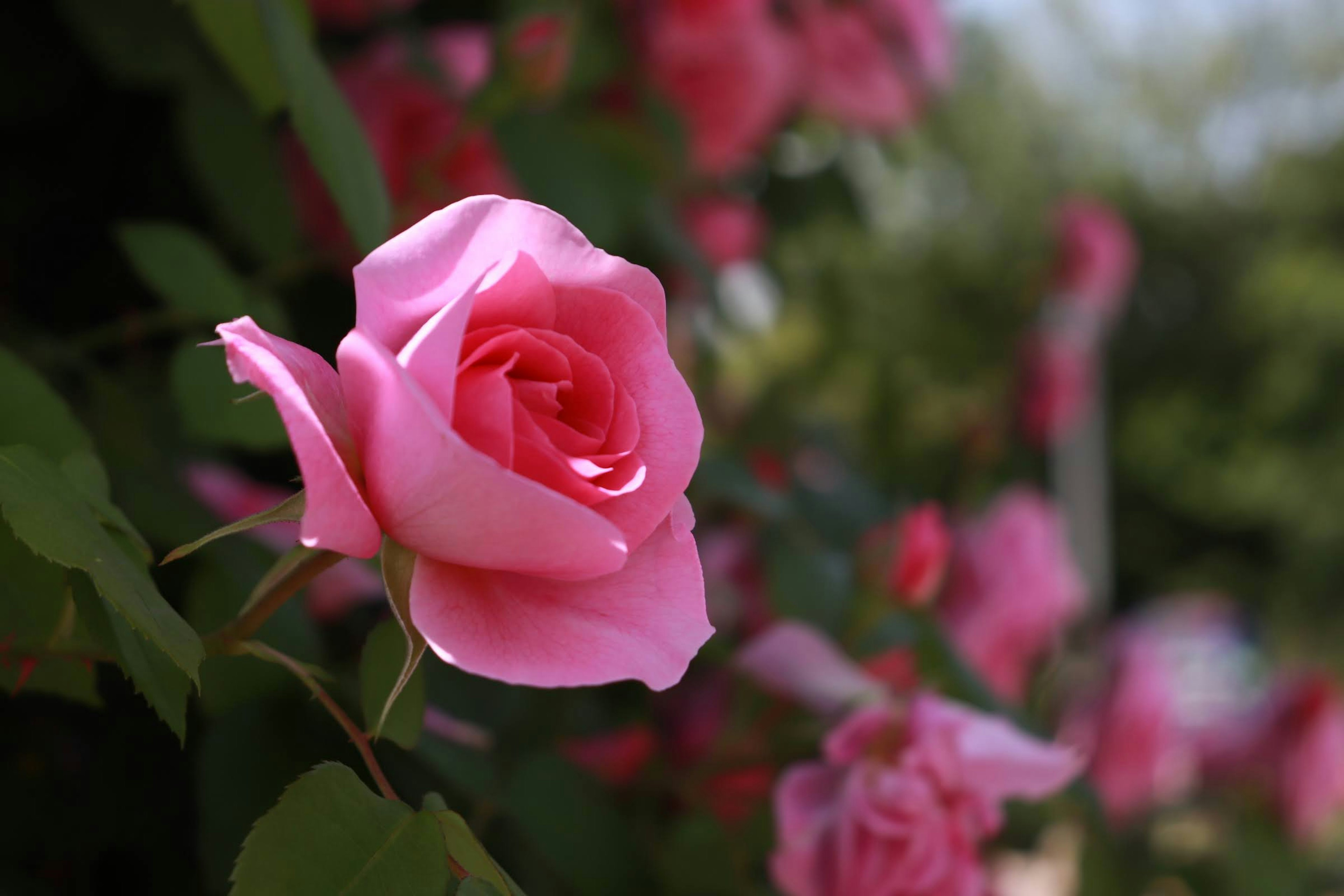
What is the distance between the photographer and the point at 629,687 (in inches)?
28.1

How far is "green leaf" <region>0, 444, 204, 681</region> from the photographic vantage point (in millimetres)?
198

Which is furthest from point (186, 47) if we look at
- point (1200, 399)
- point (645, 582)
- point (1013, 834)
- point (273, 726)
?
point (1200, 399)

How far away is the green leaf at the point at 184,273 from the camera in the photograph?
0.37 meters

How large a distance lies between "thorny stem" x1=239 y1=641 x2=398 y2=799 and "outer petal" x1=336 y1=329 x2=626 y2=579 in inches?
1.7

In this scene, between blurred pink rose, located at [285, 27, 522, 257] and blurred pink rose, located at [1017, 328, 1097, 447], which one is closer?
blurred pink rose, located at [285, 27, 522, 257]

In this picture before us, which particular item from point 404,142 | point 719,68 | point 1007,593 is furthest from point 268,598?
point 1007,593

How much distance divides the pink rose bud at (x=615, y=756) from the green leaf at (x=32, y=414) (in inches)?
12.2

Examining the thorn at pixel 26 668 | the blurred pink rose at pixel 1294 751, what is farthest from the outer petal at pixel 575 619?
the blurred pink rose at pixel 1294 751

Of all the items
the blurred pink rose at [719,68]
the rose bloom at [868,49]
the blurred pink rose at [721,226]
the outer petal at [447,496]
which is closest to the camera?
the outer petal at [447,496]

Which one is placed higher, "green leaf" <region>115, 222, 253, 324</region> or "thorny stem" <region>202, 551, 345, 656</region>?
"thorny stem" <region>202, 551, 345, 656</region>

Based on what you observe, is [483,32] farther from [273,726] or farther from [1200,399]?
[1200,399]

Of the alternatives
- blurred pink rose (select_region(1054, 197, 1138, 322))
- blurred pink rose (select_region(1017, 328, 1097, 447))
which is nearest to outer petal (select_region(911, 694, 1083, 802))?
blurred pink rose (select_region(1017, 328, 1097, 447))

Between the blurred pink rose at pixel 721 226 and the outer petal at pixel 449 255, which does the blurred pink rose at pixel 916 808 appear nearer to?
the outer petal at pixel 449 255

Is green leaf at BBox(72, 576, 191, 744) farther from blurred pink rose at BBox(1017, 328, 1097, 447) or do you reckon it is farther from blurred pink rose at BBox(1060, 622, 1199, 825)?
blurred pink rose at BBox(1017, 328, 1097, 447)
